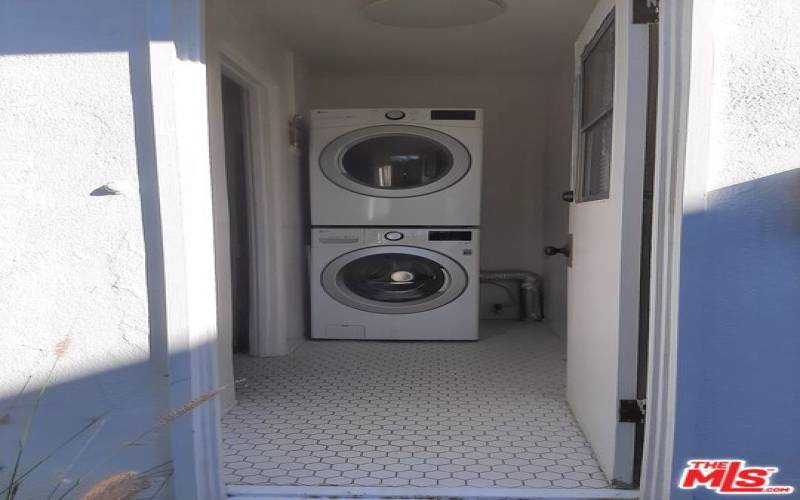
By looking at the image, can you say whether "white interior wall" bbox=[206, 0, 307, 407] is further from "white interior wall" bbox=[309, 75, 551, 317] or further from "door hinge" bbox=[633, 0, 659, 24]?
"door hinge" bbox=[633, 0, 659, 24]

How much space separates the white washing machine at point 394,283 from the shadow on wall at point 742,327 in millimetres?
2119

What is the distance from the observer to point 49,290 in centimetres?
147

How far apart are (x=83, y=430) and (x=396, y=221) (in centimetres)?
228

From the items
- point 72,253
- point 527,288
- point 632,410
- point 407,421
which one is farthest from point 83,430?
point 527,288

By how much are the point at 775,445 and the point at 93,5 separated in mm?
2290

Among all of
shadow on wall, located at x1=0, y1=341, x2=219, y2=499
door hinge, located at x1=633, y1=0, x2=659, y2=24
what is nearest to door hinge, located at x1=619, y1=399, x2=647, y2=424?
door hinge, located at x1=633, y1=0, x2=659, y2=24

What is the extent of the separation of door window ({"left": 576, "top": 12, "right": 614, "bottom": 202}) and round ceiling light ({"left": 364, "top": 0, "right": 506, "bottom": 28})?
0.72 m

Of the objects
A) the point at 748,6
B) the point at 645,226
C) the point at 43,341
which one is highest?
the point at 748,6

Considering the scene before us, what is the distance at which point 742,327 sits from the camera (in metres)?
1.34

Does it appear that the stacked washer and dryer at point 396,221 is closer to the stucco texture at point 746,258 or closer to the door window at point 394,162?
the door window at point 394,162

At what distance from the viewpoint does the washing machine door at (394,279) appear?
345 cm

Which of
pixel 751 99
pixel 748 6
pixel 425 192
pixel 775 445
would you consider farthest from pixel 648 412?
pixel 425 192

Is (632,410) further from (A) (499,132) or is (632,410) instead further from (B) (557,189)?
(A) (499,132)

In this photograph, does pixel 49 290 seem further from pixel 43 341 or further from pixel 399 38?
pixel 399 38
